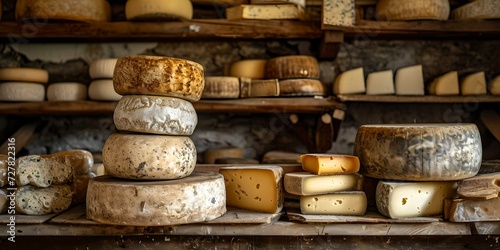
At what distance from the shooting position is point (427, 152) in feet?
5.70

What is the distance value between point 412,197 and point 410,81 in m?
1.55

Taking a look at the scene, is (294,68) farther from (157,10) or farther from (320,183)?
(320,183)

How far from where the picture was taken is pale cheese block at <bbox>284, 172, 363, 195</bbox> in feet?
5.84

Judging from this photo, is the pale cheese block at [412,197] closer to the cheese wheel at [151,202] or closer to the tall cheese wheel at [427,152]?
the tall cheese wheel at [427,152]

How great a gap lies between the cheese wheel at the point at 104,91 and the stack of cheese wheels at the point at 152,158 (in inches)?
49.0

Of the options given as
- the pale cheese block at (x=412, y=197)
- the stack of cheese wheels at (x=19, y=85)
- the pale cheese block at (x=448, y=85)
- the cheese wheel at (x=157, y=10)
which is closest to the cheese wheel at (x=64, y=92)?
the stack of cheese wheels at (x=19, y=85)

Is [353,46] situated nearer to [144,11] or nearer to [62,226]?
[144,11]

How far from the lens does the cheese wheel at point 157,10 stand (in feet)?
9.17

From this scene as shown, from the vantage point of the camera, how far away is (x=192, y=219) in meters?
1.65

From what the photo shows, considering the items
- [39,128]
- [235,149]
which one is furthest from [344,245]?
[39,128]

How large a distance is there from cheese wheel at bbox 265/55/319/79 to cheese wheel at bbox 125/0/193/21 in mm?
701

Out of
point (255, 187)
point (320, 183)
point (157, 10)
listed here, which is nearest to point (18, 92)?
point (157, 10)

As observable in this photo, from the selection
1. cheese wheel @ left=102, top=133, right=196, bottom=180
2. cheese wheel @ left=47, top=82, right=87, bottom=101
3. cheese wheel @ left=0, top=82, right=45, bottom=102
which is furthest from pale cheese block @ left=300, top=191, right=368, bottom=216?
cheese wheel @ left=0, top=82, right=45, bottom=102

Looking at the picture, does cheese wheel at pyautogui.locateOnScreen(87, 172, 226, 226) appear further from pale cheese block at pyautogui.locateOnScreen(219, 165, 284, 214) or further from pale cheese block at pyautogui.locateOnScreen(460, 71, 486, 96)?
pale cheese block at pyautogui.locateOnScreen(460, 71, 486, 96)
